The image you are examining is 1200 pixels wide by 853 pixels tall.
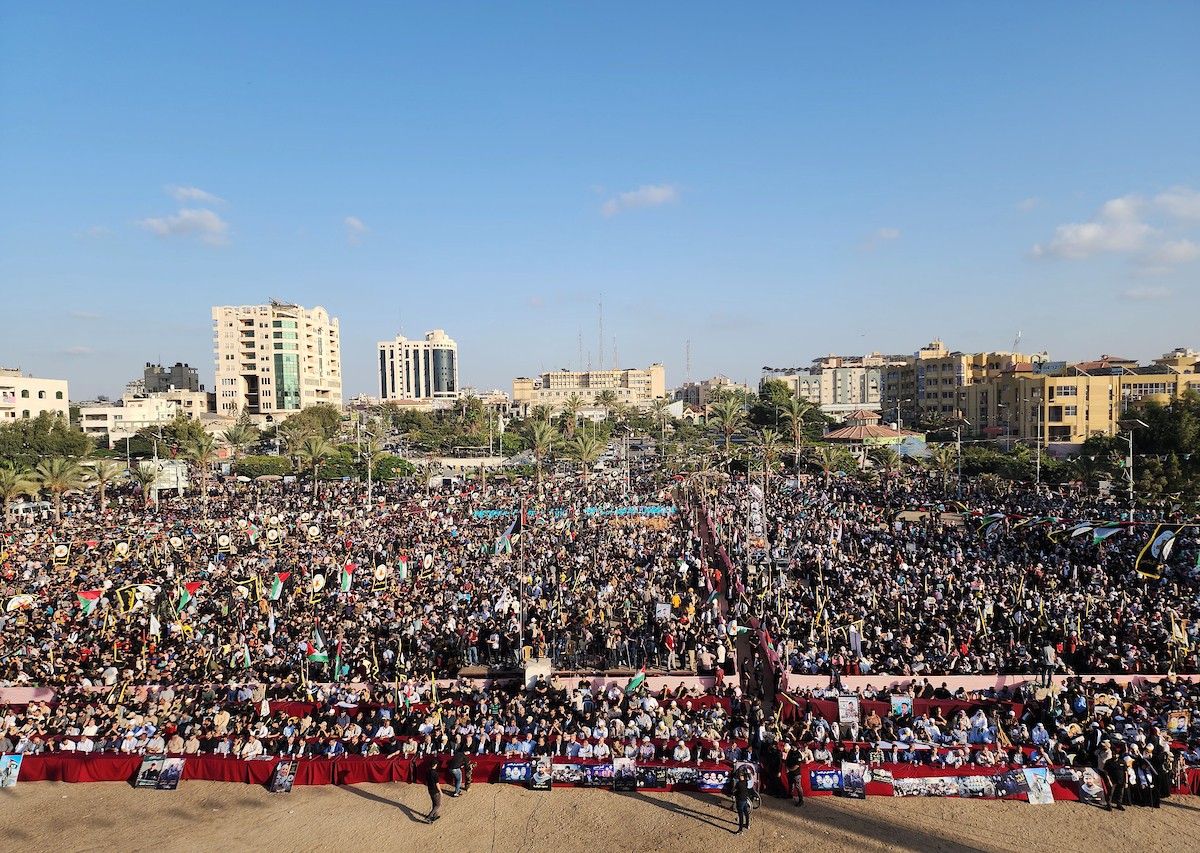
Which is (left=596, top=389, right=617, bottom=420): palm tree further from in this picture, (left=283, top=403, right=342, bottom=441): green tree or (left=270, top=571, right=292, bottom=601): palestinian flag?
(left=270, top=571, right=292, bottom=601): palestinian flag

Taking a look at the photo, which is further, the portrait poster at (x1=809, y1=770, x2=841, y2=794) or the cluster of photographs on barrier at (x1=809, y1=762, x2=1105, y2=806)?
the portrait poster at (x1=809, y1=770, x2=841, y2=794)

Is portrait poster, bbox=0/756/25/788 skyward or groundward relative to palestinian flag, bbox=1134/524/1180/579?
groundward

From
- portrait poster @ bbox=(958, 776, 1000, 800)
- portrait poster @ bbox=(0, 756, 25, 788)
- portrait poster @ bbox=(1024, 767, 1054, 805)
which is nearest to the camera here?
portrait poster @ bbox=(1024, 767, 1054, 805)

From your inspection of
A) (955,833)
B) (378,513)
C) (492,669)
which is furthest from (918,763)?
(378,513)

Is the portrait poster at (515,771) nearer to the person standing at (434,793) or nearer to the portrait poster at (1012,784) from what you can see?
the person standing at (434,793)

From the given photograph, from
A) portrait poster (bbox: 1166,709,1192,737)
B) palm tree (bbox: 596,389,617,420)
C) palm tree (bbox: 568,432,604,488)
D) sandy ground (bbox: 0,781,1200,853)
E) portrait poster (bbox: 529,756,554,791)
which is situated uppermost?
palm tree (bbox: 596,389,617,420)

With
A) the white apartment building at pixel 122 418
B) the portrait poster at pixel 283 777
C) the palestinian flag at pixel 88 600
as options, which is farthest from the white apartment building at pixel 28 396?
the portrait poster at pixel 283 777

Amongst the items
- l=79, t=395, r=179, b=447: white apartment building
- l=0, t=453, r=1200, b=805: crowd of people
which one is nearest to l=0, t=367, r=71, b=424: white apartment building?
l=79, t=395, r=179, b=447: white apartment building
